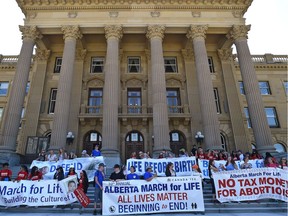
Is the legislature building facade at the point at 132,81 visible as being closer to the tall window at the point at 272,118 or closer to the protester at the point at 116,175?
the protester at the point at 116,175

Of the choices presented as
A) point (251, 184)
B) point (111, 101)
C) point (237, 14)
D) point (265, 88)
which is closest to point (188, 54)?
point (237, 14)

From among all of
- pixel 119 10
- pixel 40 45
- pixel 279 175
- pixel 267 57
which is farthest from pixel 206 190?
pixel 267 57

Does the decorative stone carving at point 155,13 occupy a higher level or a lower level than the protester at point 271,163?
higher

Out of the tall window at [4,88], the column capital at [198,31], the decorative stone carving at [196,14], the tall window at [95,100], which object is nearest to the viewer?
the column capital at [198,31]

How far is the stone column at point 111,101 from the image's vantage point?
1619cm

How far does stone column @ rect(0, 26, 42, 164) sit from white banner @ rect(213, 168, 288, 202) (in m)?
14.7

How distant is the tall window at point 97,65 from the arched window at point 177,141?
10.4 m

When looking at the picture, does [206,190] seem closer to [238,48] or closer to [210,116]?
[210,116]

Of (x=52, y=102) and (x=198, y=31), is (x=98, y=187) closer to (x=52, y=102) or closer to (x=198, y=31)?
(x=52, y=102)

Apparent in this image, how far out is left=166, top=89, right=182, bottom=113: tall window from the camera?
21828 millimetres

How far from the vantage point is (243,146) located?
20.8 metres

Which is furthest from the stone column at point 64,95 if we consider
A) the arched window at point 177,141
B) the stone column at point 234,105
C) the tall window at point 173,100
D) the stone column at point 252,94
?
the stone column at point 234,105

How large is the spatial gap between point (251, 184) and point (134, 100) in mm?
15139

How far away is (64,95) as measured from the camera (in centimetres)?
1769
